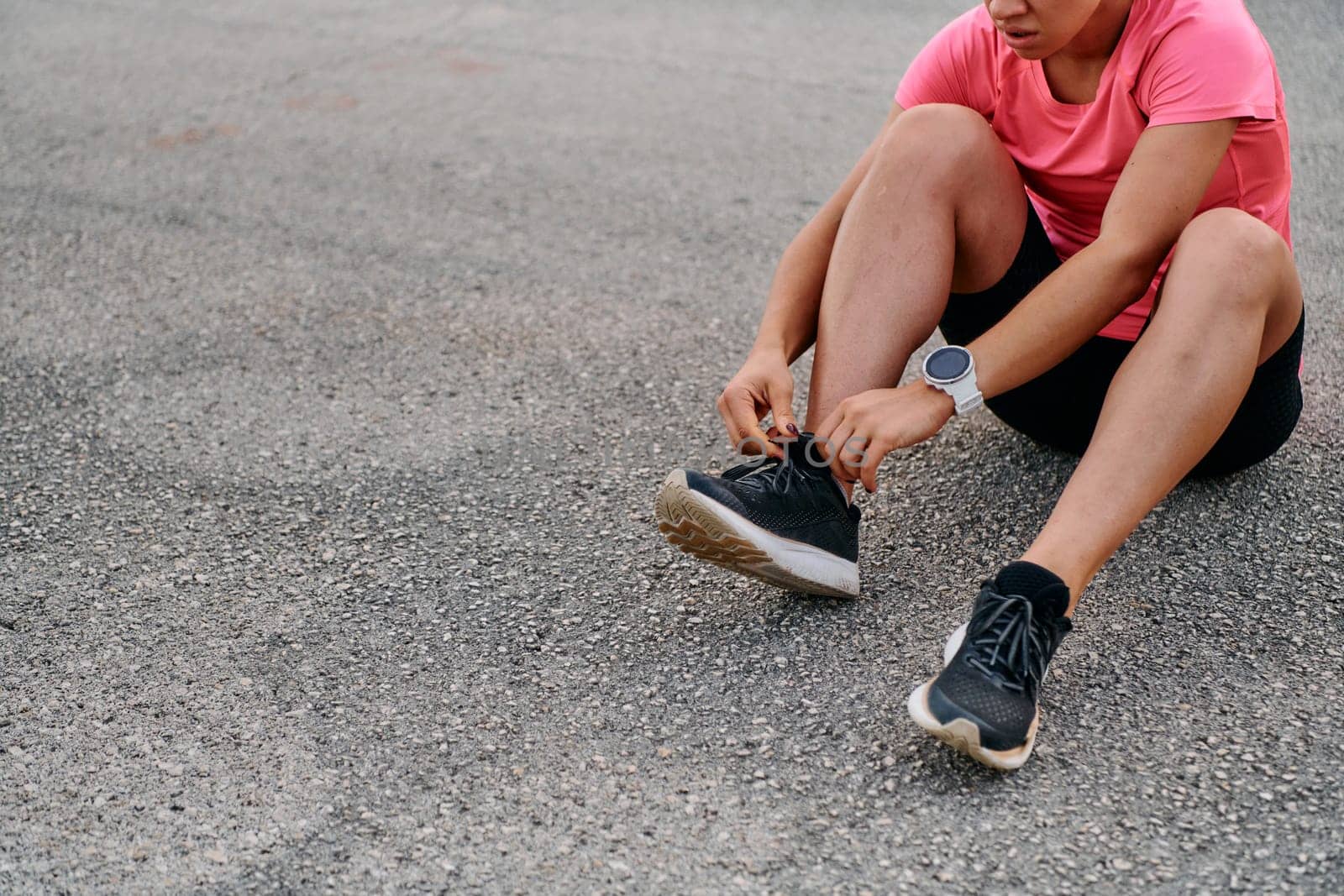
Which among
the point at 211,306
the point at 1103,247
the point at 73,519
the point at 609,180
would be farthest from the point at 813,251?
the point at 609,180

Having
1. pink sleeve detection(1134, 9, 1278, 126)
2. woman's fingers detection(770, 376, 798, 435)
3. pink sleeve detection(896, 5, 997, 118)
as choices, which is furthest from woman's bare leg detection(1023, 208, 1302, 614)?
pink sleeve detection(896, 5, 997, 118)

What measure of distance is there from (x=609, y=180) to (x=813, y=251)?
6.59ft

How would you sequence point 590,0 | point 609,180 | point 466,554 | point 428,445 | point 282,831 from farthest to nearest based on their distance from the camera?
1. point 590,0
2. point 609,180
3. point 428,445
4. point 466,554
5. point 282,831

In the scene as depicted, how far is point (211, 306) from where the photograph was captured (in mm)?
3234

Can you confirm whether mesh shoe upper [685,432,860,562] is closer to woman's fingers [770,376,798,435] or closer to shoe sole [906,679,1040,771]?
woman's fingers [770,376,798,435]

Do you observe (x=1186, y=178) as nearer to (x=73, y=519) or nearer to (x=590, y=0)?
(x=73, y=519)

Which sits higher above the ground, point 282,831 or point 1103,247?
point 1103,247

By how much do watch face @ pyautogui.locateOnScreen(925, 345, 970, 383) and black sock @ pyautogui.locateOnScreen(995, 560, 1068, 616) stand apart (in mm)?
299

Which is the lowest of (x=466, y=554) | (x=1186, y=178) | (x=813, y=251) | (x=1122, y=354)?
(x=466, y=554)

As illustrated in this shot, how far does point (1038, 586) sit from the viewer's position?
5.59 ft

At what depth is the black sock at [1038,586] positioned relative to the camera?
1703 mm

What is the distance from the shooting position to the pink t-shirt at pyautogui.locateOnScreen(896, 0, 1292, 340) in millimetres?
1823

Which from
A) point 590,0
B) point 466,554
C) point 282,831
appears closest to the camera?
point 282,831

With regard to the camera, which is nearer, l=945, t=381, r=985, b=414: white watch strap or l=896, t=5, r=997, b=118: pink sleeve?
l=945, t=381, r=985, b=414: white watch strap
